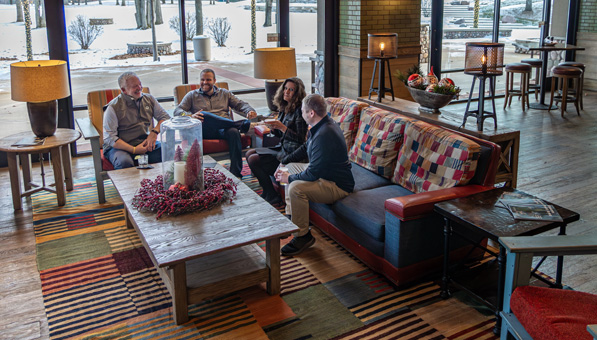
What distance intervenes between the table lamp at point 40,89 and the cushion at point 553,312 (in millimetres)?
4029

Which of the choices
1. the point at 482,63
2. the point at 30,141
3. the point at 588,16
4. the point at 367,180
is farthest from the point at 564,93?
the point at 30,141

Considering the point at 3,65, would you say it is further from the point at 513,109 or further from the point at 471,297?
the point at 513,109

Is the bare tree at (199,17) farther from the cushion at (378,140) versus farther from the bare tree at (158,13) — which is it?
the cushion at (378,140)

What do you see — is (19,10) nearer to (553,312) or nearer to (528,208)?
(528,208)

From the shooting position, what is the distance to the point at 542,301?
228 centimetres

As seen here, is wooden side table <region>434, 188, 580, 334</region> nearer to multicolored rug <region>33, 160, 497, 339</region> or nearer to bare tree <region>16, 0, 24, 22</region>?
multicolored rug <region>33, 160, 497, 339</region>

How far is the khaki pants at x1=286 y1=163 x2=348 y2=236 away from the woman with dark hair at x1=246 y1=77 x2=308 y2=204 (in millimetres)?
647

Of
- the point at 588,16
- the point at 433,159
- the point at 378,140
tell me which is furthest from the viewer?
the point at 588,16

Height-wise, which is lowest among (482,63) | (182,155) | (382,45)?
(182,155)

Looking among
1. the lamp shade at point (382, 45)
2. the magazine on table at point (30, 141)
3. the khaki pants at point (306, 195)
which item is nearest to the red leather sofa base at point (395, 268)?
the khaki pants at point (306, 195)

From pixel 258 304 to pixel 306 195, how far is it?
895 millimetres

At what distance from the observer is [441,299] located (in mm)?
3324

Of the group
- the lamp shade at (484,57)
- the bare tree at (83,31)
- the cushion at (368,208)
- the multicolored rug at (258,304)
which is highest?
the bare tree at (83,31)

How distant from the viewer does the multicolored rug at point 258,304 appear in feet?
9.96
